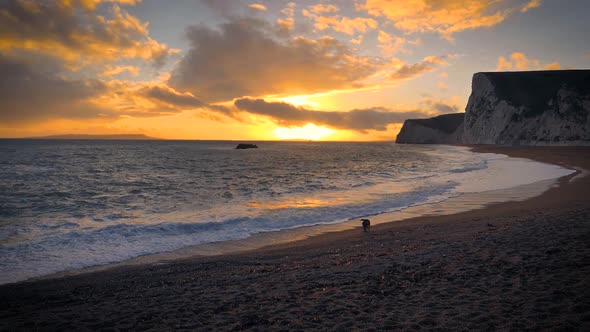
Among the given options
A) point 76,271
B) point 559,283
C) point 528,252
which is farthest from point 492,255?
point 76,271

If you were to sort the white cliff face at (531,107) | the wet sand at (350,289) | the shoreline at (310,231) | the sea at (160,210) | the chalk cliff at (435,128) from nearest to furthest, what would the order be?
the wet sand at (350,289), the shoreline at (310,231), the sea at (160,210), the white cliff face at (531,107), the chalk cliff at (435,128)

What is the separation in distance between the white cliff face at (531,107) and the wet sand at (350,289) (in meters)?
106

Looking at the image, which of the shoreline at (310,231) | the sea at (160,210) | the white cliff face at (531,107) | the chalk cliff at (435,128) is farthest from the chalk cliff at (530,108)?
the shoreline at (310,231)

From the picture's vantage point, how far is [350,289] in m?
6.68

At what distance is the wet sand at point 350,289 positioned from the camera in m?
5.33

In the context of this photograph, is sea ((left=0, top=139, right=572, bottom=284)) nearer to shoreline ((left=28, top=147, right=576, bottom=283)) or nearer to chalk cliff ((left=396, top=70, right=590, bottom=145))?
shoreline ((left=28, top=147, right=576, bottom=283))

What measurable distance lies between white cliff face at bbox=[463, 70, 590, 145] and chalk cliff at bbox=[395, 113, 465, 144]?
219 feet

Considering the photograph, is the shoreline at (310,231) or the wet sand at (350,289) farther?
the shoreline at (310,231)

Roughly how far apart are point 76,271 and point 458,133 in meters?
180

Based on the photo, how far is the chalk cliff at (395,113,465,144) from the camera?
18538 cm

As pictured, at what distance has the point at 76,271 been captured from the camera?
9.45m

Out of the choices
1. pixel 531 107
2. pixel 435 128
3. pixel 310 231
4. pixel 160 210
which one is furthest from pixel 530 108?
pixel 160 210

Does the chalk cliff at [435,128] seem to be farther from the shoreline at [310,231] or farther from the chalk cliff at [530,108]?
the shoreline at [310,231]

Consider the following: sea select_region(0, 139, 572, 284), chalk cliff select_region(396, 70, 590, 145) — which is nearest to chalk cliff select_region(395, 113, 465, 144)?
chalk cliff select_region(396, 70, 590, 145)
